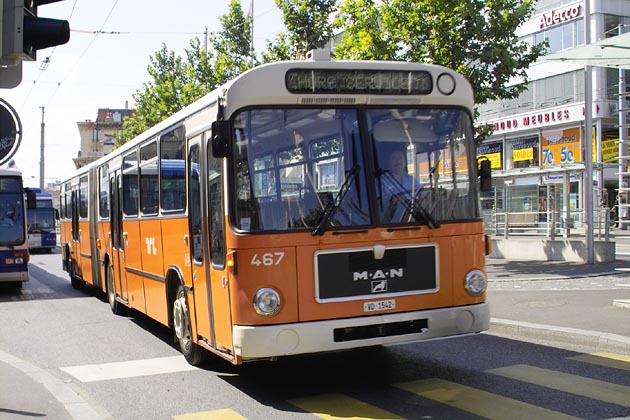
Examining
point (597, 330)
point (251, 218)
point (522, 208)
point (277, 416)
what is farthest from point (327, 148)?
point (522, 208)

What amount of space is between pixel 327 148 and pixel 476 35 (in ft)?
43.1

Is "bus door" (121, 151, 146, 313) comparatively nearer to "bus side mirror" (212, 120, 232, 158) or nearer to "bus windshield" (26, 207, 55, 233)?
"bus side mirror" (212, 120, 232, 158)

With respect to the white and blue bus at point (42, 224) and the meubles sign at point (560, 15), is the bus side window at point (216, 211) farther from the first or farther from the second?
the meubles sign at point (560, 15)

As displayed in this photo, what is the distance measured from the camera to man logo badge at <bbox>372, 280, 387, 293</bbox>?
646cm

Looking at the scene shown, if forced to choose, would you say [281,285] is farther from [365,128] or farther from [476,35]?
[476,35]

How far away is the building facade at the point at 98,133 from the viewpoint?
110688mm

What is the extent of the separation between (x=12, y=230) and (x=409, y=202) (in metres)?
12.8

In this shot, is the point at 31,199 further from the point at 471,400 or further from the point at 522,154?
the point at 522,154

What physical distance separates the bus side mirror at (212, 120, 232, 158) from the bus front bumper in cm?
150

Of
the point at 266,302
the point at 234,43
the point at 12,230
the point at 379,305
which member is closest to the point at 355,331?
the point at 379,305

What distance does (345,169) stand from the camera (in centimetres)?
649

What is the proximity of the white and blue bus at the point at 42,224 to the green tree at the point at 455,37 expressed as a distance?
26369 mm

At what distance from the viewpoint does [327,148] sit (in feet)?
21.4

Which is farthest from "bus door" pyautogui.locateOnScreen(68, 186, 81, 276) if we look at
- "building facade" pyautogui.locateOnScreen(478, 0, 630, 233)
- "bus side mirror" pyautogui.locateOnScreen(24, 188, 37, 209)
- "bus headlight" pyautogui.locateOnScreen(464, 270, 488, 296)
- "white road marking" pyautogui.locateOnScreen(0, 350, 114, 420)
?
"building facade" pyautogui.locateOnScreen(478, 0, 630, 233)
